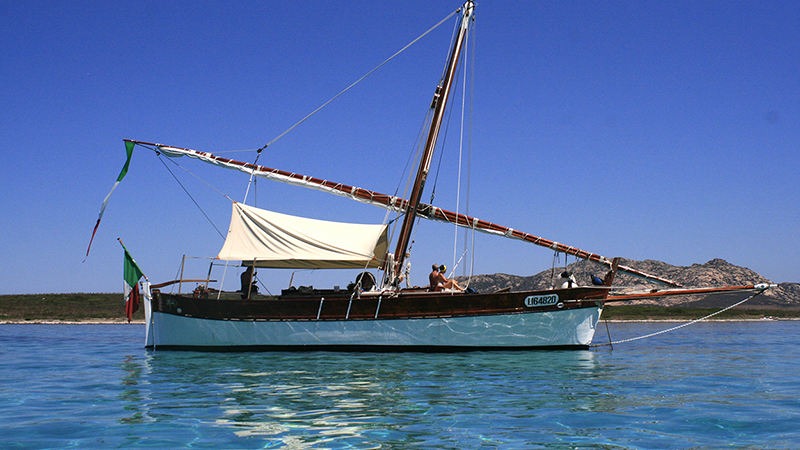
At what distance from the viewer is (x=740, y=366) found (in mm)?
15344

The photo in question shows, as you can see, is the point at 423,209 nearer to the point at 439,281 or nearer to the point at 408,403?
the point at 439,281

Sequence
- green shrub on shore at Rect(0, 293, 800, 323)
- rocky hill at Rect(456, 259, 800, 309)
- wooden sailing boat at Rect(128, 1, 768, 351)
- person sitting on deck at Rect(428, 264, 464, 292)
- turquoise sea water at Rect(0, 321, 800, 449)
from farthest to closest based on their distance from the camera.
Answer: rocky hill at Rect(456, 259, 800, 309)
green shrub on shore at Rect(0, 293, 800, 323)
person sitting on deck at Rect(428, 264, 464, 292)
wooden sailing boat at Rect(128, 1, 768, 351)
turquoise sea water at Rect(0, 321, 800, 449)

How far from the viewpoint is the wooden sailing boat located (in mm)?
19375

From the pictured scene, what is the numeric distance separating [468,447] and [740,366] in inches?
479

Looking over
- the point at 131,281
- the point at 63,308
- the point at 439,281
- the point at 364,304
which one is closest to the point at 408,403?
the point at 364,304

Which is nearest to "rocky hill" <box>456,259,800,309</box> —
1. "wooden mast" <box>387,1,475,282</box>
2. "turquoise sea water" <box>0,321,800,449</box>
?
"wooden mast" <box>387,1,475,282</box>

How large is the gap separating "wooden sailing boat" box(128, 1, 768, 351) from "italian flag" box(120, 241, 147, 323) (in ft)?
2.12

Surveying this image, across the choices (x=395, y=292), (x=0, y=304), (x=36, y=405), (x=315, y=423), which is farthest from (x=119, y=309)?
(x=315, y=423)

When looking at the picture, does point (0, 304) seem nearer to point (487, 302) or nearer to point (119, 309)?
point (119, 309)

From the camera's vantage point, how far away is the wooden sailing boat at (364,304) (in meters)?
19.4

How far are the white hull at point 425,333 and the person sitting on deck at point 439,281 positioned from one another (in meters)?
1.32

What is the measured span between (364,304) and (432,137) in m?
7.96

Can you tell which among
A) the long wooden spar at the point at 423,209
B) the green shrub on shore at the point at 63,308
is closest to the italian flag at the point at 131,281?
the long wooden spar at the point at 423,209

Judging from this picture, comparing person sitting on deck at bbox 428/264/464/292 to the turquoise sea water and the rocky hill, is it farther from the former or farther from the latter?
the rocky hill
